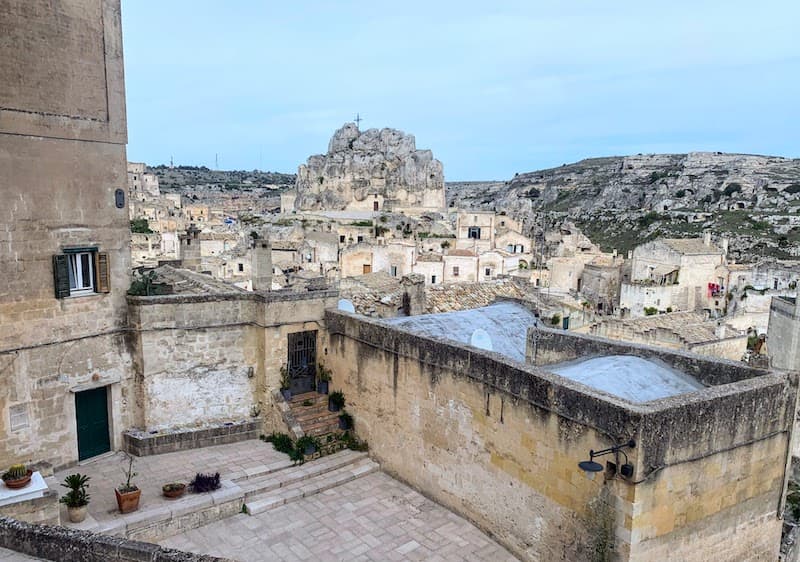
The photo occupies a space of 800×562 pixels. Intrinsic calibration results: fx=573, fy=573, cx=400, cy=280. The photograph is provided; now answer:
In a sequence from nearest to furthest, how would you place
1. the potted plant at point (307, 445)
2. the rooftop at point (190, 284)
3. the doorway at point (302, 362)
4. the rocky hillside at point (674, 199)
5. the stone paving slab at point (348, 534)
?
the stone paving slab at point (348, 534)
the potted plant at point (307, 445)
the doorway at point (302, 362)
the rooftop at point (190, 284)
the rocky hillside at point (674, 199)

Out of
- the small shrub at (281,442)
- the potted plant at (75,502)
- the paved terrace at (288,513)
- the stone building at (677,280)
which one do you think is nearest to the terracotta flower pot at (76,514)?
the potted plant at (75,502)

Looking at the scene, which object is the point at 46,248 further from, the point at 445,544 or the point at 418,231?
the point at 418,231

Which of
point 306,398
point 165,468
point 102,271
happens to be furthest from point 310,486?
point 102,271

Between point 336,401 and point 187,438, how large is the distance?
333cm

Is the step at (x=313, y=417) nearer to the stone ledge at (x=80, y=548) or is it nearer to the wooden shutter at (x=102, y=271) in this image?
the wooden shutter at (x=102, y=271)

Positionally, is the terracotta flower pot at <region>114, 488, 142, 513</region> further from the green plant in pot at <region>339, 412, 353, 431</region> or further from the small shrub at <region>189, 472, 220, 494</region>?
the green plant in pot at <region>339, 412, 353, 431</region>

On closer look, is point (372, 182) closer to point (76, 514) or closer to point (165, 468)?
point (165, 468)

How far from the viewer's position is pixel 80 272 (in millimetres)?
11750

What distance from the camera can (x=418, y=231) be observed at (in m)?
74.1

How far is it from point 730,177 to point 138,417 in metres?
114

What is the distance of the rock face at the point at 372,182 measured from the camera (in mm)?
98812

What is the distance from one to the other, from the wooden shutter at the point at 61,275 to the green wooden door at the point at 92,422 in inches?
84.1

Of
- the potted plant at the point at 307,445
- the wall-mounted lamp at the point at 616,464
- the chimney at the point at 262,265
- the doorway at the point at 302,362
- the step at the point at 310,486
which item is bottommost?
the step at the point at 310,486

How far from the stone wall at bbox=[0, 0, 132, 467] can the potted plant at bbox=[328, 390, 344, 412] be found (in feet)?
14.7
